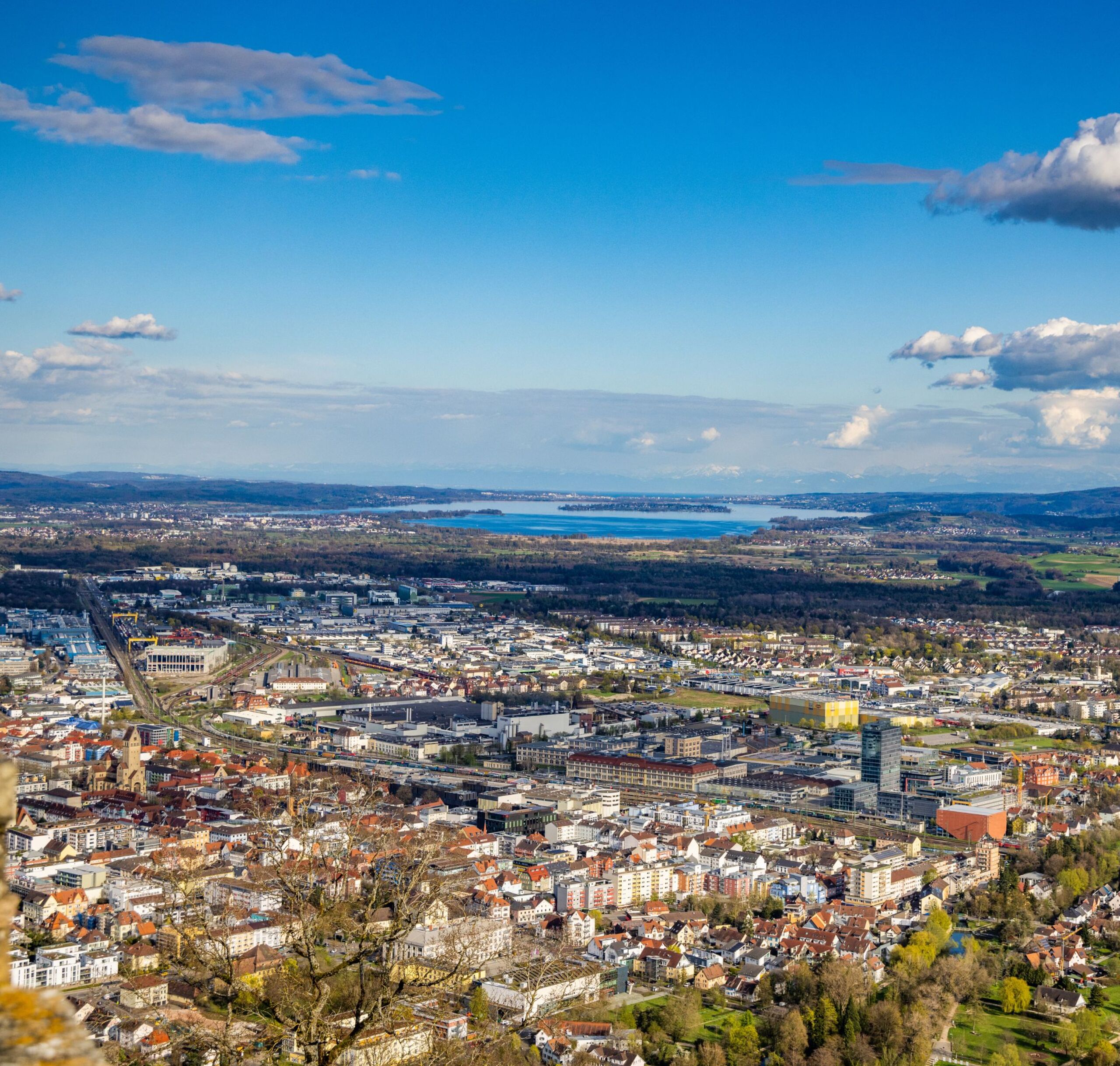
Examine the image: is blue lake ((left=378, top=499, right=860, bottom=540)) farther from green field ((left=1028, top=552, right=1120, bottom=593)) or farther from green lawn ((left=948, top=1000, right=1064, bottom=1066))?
green lawn ((left=948, top=1000, right=1064, bottom=1066))

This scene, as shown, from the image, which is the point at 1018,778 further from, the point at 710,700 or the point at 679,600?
the point at 679,600

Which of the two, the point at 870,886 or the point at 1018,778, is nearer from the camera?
the point at 870,886

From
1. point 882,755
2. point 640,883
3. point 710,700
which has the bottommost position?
point 710,700

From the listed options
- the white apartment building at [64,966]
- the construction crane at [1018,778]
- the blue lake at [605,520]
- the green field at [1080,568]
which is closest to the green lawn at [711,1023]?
the white apartment building at [64,966]

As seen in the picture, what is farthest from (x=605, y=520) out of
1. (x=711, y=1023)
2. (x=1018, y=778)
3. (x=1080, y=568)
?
(x=711, y=1023)

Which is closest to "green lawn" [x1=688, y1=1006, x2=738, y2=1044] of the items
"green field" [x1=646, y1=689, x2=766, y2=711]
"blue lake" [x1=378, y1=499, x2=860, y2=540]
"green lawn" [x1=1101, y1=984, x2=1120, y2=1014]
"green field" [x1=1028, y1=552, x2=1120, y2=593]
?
"green lawn" [x1=1101, y1=984, x2=1120, y2=1014]
